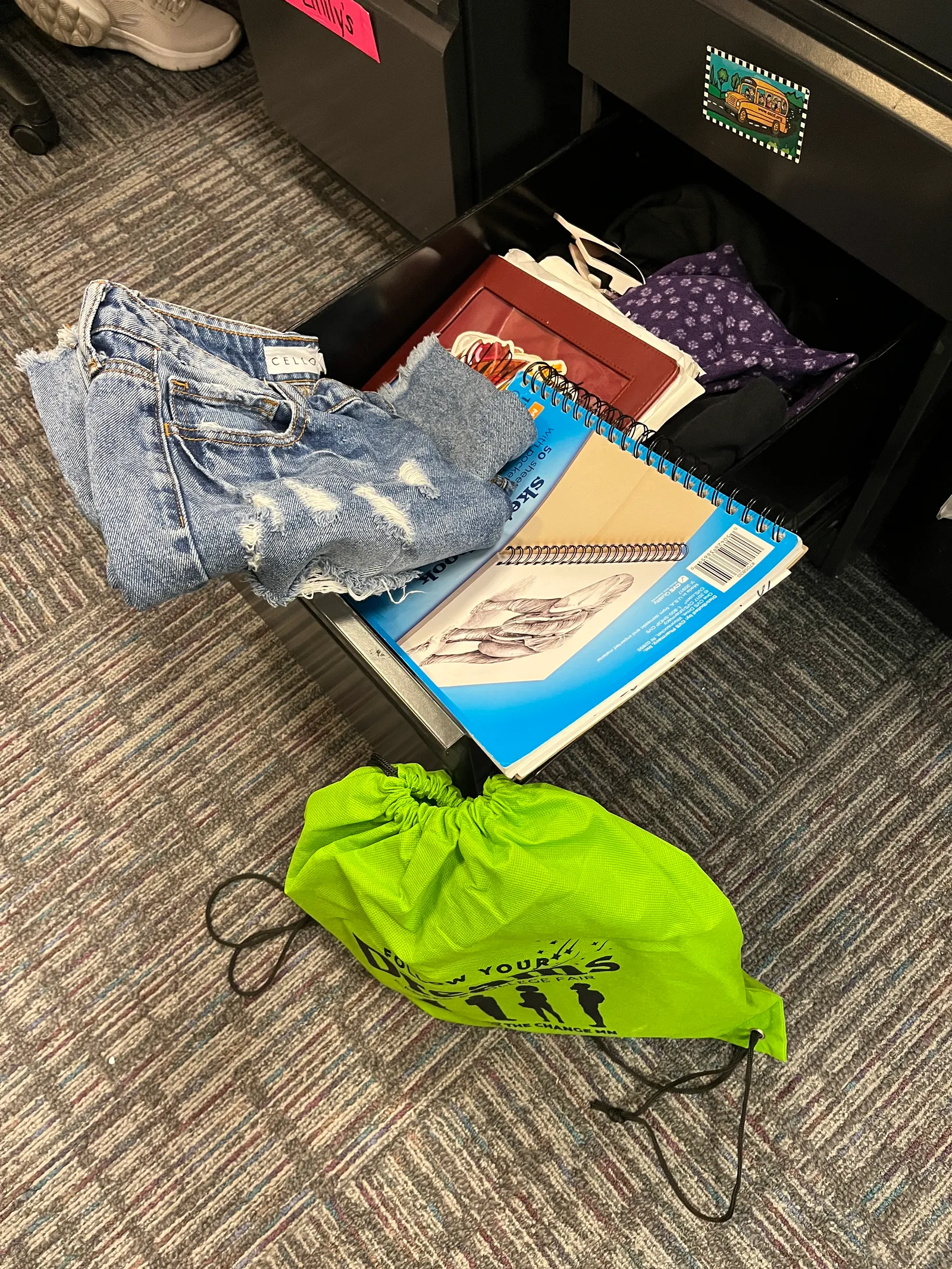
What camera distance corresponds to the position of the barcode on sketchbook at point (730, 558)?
2.69 feet

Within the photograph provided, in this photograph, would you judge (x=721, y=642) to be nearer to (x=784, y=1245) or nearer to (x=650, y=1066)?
(x=650, y=1066)

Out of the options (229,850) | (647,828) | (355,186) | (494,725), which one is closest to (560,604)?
(494,725)

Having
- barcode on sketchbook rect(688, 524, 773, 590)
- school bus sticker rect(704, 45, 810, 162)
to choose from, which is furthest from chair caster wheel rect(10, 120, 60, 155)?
barcode on sketchbook rect(688, 524, 773, 590)

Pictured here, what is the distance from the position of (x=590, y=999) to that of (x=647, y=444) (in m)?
0.50

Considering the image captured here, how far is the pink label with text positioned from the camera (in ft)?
3.99

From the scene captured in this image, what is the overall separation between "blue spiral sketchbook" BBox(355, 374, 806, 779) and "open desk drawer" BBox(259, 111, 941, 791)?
2.4 inches

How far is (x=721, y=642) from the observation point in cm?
127

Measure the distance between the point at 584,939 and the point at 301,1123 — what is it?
45cm

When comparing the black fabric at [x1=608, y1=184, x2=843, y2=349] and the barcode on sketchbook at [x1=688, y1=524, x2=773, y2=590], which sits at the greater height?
the black fabric at [x1=608, y1=184, x2=843, y2=349]

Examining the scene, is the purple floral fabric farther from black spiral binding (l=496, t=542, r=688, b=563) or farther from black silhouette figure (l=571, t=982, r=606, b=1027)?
black silhouette figure (l=571, t=982, r=606, b=1027)

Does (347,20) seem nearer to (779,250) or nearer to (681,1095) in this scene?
(779,250)

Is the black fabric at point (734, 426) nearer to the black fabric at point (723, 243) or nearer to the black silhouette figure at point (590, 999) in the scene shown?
the black fabric at point (723, 243)

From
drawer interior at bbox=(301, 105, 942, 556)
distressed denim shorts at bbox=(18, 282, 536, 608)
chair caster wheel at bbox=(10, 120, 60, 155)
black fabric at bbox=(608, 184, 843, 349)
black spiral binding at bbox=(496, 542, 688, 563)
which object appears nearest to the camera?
distressed denim shorts at bbox=(18, 282, 536, 608)

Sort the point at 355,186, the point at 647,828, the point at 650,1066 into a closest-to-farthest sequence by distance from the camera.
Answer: the point at 650,1066 → the point at 647,828 → the point at 355,186
